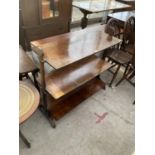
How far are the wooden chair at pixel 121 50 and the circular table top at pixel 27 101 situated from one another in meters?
1.31

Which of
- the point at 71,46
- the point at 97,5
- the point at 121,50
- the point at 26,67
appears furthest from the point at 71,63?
the point at 97,5

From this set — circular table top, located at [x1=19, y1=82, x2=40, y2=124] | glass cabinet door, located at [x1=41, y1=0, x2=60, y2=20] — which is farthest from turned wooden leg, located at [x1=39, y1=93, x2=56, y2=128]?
glass cabinet door, located at [x1=41, y1=0, x2=60, y2=20]

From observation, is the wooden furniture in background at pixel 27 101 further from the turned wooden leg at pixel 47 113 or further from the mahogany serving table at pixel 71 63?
the turned wooden leg at pixel 47 113

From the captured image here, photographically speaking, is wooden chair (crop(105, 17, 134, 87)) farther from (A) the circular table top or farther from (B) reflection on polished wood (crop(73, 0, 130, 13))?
(A) the circular table top

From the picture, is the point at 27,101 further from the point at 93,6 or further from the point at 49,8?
the point at 93,6

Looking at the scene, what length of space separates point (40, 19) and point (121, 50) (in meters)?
1.42

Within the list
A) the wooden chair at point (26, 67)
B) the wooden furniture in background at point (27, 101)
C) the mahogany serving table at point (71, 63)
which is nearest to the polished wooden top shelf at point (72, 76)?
the mahogany serving table at point (71, 63)

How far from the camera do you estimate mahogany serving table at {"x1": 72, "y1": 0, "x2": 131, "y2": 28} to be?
3.08m

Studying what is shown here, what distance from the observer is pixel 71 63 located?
170 cm

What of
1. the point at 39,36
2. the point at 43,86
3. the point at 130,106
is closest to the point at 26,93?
the point at 43,86

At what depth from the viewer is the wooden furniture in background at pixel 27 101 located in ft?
3.94

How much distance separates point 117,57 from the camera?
2422 millimetres
